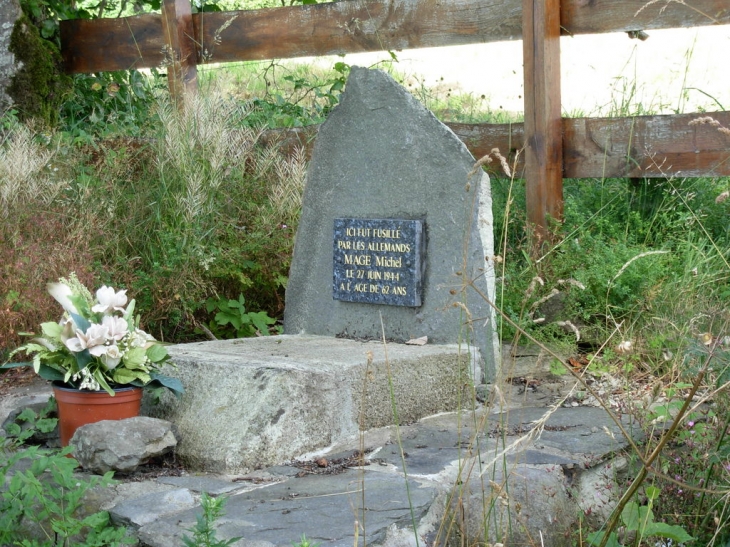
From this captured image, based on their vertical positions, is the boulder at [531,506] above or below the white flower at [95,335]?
below

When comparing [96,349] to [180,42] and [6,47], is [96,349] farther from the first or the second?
[6,47]

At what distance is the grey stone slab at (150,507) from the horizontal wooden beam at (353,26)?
3664mm

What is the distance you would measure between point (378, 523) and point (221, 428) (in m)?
0.95

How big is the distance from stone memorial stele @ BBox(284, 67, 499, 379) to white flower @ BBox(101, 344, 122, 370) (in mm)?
1505

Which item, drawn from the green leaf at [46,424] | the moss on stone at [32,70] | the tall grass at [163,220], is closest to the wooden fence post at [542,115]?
the tall grass at [163,220]

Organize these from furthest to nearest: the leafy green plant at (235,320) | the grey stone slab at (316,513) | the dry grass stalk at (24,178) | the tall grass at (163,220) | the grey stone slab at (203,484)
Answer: the dry grass stalk at (24,178) → the leafy green plant at (235,320) → the tall grass at (163,220) → the grey stone slab at (203,484) → the grey stone slab at (316,513)

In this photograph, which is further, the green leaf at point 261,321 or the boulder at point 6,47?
the boulder at point 6,47

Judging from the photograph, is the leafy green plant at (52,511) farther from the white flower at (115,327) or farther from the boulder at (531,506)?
the boulder at (531,506)

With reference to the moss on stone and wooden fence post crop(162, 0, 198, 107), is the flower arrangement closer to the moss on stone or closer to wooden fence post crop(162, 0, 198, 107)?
wooden fence post crop(162, 0, 198, 107)

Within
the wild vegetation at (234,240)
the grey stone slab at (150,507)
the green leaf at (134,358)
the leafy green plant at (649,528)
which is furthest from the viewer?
the wild vegetation at (234,240)

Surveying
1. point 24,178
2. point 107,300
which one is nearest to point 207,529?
point 107,300

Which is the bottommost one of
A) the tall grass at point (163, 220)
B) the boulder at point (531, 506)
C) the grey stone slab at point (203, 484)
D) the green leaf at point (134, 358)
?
the boulder at point (531, 506)

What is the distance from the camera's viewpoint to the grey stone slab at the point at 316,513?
2504mm

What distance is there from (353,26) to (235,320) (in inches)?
90.8
